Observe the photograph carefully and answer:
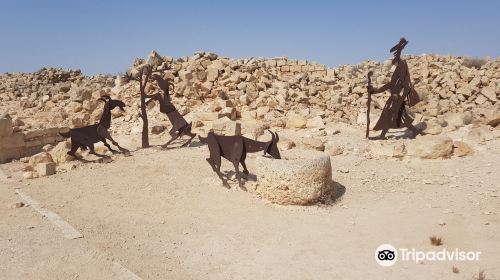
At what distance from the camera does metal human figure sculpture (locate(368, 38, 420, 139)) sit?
10391 mm

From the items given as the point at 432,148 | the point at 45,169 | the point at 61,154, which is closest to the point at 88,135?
the point at 61,154

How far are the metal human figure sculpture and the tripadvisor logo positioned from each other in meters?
5.58

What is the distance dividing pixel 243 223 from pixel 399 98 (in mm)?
6000

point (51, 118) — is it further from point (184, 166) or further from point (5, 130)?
point (184, 166)

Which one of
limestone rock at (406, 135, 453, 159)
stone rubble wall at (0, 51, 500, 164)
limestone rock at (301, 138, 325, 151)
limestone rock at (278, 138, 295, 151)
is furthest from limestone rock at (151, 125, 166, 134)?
limestone rock at (406, 135, 453, 159)

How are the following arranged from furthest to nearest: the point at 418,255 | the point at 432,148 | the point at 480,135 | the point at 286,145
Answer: the point at 286,145 < the point at 480,135 < the point at 432,148 < the point at 418,255

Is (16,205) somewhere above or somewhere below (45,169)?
below

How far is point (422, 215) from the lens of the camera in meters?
6.64

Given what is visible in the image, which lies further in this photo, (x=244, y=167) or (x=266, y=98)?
(x=266, y=98)

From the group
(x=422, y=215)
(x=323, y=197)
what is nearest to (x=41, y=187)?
(x=323, y=197)

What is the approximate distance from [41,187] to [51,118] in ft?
24.0

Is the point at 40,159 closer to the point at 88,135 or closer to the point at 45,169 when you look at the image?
the point at 45,169

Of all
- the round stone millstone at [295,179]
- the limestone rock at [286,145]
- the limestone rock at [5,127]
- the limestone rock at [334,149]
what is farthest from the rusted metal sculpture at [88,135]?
the limestone rock at [334,149]

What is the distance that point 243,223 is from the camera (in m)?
6.59
